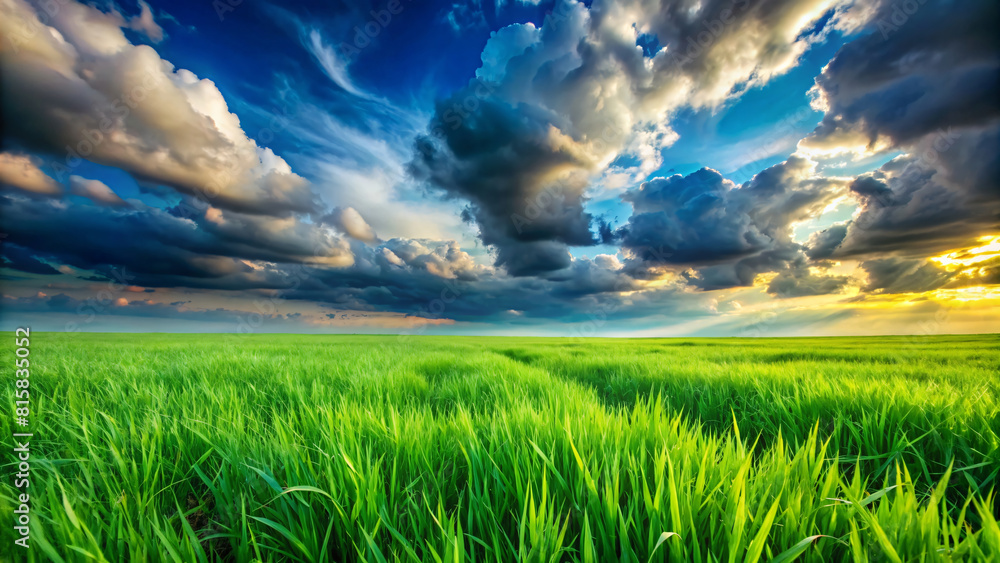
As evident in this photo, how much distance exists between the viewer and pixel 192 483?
1.92 m

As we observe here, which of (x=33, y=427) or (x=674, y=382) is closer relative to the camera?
(x=33, y=427)

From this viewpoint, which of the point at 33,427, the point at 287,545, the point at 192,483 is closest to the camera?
the point at 287,545

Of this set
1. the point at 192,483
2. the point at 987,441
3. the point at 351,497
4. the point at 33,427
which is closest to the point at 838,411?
the point at 987,441

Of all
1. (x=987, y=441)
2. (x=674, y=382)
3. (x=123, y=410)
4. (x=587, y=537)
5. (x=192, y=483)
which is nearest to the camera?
(x=587, y=537)

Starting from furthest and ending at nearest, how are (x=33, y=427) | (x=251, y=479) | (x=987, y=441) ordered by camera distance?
1. (x=33, y=427)
2. (x=987, y=441)
3. (x=251, y=479)

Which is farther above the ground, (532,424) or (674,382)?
(532,424)

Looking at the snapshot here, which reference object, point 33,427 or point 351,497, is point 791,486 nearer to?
point 351,497

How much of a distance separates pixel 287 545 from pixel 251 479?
1.51ft

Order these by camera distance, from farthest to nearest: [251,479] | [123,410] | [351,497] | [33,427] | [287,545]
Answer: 1. [123,410]
2. [33,427]
3. [251,479]
4. [351,497]
5. [287,545]

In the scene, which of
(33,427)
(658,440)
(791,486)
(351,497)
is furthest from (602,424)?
(33,427)

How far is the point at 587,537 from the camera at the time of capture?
1101mm

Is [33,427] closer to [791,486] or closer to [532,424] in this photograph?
[532,424]

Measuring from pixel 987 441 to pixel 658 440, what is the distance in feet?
7.28

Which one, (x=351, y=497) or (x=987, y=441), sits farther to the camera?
(x=987, y=441)
